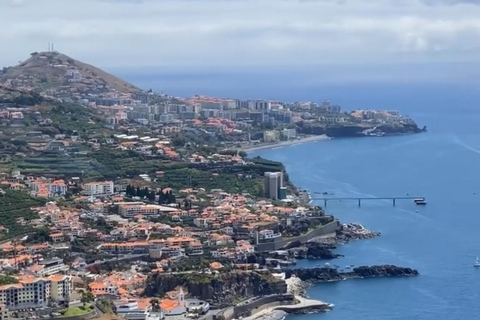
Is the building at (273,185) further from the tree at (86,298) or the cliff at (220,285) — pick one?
the tree at (86,298)

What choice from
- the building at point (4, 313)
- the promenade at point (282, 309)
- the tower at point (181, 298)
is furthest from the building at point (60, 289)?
the promenade at point (282, 309)

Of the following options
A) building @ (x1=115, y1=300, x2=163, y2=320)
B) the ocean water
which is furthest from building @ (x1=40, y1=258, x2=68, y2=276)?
the ocean water

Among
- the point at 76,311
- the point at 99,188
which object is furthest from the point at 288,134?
the point at 76,311

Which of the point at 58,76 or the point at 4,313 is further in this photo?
the point at 58,76

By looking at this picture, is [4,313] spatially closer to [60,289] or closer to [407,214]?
[60,289]

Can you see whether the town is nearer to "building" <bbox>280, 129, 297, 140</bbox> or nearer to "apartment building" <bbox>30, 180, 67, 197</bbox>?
"apartment building" <bbox>30, 180, 67, 197</bbox>

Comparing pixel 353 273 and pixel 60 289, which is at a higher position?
pixel 60 289

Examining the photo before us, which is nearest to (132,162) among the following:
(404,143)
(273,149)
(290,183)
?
(290,183)
